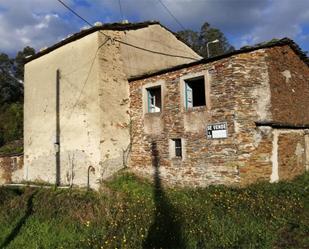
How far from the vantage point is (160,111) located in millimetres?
14227

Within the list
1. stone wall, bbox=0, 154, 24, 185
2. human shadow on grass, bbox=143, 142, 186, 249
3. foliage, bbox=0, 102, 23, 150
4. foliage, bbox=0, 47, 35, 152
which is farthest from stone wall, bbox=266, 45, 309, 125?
foliage, bbox=0, 47, 35, 152

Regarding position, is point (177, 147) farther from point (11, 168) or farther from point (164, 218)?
point (11, 168)

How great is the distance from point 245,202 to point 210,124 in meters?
3.39

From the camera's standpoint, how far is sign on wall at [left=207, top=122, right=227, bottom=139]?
11.8m

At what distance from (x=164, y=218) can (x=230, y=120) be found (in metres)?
4.20

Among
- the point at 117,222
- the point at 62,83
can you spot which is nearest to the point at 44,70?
the point at 62,83

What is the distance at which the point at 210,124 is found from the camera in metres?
12.3

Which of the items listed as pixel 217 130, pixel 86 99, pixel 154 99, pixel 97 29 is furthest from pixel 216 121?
pixel 97 29

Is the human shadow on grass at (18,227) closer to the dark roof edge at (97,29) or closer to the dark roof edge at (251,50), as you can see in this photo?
the dark roof edge at (251,50)

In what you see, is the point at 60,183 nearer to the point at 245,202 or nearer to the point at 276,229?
the point at 245,202

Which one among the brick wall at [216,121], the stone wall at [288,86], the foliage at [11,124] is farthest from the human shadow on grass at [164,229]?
the foliage at [11,124]

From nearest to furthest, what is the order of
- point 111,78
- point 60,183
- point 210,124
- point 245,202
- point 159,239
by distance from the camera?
point 159,239 < point 245,202 < point 210,124 < point 111,78 < point 60,183

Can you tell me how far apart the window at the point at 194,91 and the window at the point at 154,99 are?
4.52 ft

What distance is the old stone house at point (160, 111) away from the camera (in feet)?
38.4
